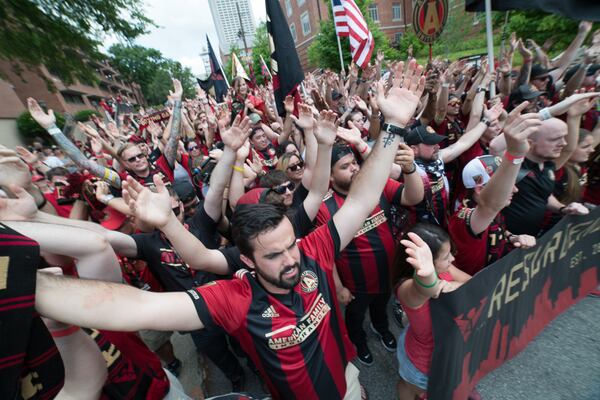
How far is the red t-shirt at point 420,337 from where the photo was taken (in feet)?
5.42

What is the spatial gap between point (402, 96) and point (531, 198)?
166 centimetres

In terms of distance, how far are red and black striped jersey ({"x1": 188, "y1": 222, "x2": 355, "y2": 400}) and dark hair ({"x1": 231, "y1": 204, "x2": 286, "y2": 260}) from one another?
0.24m

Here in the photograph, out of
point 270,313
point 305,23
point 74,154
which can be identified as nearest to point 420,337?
point 270,313

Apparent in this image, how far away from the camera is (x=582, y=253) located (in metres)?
2.33

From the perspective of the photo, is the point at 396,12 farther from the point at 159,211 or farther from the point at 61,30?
the point at 159,211

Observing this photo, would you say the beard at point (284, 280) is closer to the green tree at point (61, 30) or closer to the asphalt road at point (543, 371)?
the asphalt road at point (543, 371)

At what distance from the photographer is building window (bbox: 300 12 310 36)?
40.3 m

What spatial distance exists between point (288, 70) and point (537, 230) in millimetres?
3368

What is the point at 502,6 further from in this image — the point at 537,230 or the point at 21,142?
the point at 21,142

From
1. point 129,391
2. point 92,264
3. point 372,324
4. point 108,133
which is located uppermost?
point 108,133

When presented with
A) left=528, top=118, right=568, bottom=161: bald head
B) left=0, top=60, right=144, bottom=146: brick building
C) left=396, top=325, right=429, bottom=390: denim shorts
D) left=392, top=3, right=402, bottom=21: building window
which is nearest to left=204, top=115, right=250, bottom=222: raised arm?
left=396, top=325, right=429, bottom=390: denim shorts

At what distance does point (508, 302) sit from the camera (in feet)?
6.29

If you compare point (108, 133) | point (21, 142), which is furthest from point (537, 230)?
point (21, 142)

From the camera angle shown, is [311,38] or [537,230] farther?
[311,38]
